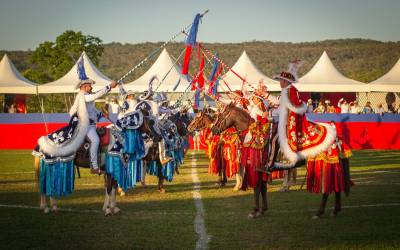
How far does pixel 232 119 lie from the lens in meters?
16.7

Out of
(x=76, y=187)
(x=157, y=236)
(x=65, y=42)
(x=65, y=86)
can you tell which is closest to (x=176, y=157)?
(x=76, y=187)

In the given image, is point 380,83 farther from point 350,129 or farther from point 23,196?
point 23,196

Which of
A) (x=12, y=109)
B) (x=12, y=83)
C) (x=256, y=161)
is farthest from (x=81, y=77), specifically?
(x=12, y=83)

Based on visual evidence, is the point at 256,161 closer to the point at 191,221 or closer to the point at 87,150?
the point at 191,221

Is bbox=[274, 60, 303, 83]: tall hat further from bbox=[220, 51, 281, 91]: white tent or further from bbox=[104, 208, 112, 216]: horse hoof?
bbox=[220, 51, 281, 91]: white tent

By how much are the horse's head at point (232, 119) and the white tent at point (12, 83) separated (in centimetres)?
3712

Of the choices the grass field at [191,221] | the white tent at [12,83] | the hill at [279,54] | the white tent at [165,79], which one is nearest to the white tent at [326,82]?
the white tent at [165,79]

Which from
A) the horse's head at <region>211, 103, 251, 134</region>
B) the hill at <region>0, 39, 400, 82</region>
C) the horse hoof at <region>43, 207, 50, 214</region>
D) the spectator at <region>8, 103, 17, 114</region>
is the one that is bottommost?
the horse hoof at <region>43, 207, 50, 214</region>

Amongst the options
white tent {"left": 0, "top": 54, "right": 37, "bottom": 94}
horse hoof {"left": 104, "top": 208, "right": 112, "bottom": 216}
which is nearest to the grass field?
horse hoof {"left": 104, "top": 208, "right": 112, "bottom": 216}

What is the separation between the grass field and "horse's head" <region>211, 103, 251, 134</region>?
1.73 metres

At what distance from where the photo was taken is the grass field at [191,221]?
466 inches

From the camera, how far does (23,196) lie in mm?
18891

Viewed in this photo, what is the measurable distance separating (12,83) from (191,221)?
4212 centimetres

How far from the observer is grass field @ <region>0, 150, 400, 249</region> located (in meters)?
11.8
